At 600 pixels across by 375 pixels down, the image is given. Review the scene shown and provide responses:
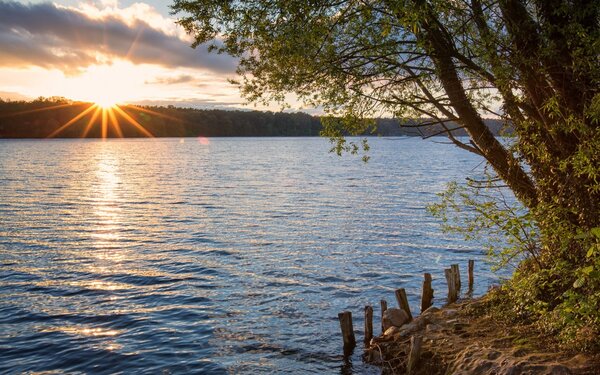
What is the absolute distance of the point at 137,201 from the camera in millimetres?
54969

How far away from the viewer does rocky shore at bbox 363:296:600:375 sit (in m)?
11.5

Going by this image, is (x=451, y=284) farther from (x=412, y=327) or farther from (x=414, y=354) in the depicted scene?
(x=414, y=354)

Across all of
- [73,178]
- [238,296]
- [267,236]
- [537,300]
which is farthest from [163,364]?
[73,178]

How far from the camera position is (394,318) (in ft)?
57.6

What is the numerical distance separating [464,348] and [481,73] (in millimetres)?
7200

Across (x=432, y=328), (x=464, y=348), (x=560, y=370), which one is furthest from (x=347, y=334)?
(x=560, y=370)

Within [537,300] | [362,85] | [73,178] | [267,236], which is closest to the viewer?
[537,300]

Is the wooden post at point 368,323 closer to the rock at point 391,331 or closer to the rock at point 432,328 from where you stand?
the rock at point 391,331

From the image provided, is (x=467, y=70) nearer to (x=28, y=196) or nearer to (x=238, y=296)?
(x=238, y=296)

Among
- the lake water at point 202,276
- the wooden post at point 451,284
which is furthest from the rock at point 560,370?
the wooden post at point 451,284

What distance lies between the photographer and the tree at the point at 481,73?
1205 centimetres

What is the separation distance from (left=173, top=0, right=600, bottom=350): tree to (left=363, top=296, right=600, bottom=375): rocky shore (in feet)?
4.25

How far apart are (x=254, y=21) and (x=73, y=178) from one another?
70.8 meters

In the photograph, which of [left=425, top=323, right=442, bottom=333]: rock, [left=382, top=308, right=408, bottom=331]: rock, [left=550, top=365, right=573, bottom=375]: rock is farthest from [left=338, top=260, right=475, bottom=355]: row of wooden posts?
[left=550, top=365, right=573, bottom=375]: rock
